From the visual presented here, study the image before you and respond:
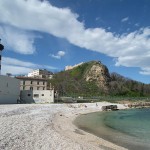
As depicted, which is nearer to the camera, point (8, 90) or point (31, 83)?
point (8, 90)

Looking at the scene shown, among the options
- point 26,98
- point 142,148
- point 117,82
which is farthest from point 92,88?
point 142,148

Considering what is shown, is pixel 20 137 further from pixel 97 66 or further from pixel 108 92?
pixel 97 66

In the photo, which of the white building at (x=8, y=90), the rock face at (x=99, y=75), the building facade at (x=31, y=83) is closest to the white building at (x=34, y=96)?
the white building at (x=8, y=90)

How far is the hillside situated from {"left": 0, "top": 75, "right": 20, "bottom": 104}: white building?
61.1m

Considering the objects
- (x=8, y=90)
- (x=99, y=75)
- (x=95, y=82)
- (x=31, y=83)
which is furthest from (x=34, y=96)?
(x=99, y=75)

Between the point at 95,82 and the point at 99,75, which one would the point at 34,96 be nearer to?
the point at 95,82

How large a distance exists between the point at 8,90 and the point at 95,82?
305 ft

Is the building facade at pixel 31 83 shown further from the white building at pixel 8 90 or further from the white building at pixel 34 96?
the white building at pixel 8 90

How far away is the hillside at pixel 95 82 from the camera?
441 ft

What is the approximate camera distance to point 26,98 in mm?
71062

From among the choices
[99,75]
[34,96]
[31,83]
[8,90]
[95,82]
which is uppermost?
[99,75]

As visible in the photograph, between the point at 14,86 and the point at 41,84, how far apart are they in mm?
36750

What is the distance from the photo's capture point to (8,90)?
59.6 m

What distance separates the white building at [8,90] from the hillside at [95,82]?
201 feet
